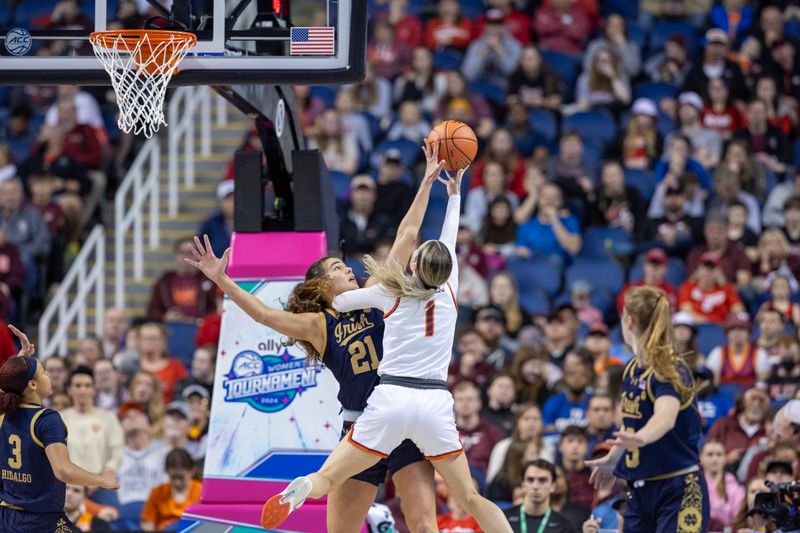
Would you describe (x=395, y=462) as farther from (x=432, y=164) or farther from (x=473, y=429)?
(x=473, y=429)

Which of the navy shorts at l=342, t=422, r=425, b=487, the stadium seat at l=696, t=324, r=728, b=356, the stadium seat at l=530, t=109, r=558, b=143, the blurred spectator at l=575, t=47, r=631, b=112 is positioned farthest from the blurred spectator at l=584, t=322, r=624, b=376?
the navy shorts at l=342, t=422, r=425, b=487

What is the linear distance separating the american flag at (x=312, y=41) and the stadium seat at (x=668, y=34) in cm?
992

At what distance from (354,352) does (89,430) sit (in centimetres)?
580

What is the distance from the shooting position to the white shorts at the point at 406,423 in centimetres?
785

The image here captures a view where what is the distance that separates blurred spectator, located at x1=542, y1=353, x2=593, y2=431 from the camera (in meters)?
12.8

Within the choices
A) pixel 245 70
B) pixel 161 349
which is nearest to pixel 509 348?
pixel 161 349

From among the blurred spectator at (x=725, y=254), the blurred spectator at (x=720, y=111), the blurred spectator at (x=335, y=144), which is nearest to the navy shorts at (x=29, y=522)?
the blurred spectator at (x=725, y=254)

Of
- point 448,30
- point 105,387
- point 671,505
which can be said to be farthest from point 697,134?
point 671,505

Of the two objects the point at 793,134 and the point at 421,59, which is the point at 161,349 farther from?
the point at 793,134

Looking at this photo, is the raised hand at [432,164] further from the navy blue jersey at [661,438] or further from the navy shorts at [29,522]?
the navy shorts at [29,522]

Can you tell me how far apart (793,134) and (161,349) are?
7881 mm

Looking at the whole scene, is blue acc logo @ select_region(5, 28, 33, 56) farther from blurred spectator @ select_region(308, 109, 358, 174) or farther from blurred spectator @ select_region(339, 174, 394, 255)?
blurred spectator @ select_region(308, 109, 358, 174)

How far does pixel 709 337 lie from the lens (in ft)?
Answer: 45.3

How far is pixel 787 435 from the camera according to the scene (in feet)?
34.9
